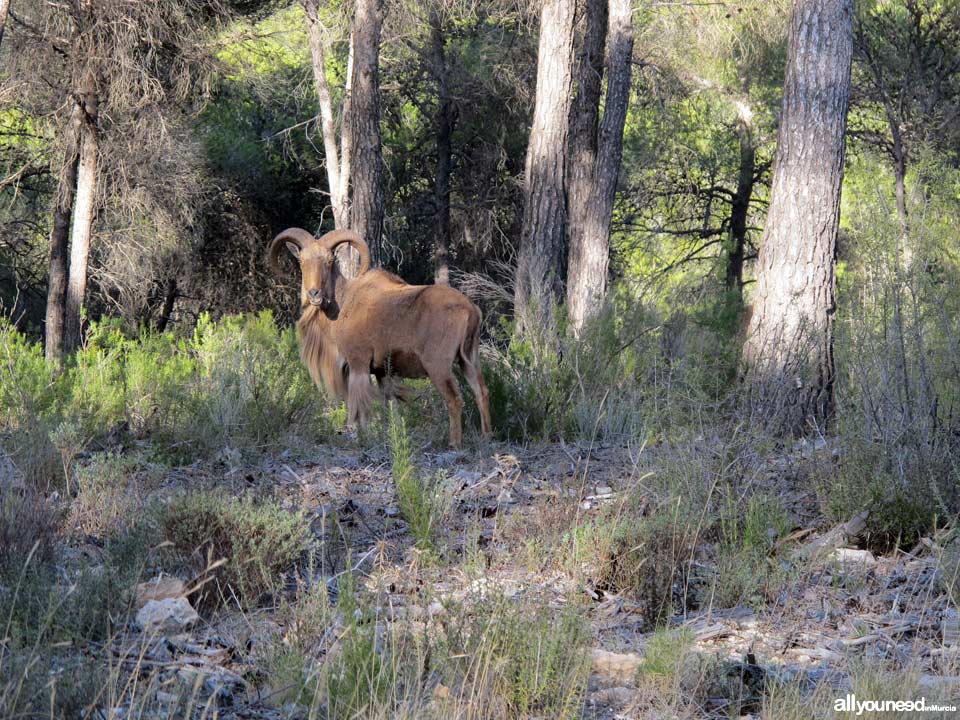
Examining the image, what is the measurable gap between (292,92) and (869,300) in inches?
685

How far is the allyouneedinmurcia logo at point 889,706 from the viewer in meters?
3.31

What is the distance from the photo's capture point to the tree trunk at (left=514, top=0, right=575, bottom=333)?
15258 mm

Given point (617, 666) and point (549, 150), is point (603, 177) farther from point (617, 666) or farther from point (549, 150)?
point (617, 666)

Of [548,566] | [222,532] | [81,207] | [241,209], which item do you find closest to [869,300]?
[548,566]

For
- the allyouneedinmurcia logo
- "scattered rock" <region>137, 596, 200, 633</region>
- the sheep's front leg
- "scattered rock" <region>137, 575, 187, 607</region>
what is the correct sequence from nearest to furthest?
the allyouneedinmurcia logo, "scattered rock" <region>137, 596, 200, 633</region>, "scattered rock" <region>137, 575, 187, 607</region>, the sheep's front leg

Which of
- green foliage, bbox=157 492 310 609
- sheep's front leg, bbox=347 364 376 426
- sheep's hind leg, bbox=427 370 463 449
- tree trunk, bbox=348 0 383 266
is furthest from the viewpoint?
tree trunk, bbox=348 0 383 266

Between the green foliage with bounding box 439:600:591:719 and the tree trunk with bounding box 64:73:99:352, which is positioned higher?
the tree trunk with bounding box 64:73:99:352

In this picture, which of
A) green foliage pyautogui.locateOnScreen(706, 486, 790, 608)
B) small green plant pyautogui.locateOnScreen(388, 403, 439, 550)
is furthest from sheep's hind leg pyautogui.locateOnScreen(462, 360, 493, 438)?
small green plant pyautogui.locateOnScreen(388, 403, 439, 550)

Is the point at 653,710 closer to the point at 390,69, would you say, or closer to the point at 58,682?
the point at 58,682

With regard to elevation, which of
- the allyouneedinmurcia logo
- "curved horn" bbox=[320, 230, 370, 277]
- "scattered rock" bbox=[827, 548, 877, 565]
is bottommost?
the allyouneedinmurcia logo

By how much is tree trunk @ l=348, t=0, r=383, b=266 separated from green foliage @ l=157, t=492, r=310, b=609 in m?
10.9

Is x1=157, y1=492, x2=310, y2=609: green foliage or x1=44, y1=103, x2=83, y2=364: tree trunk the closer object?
x1=157, y1=492, x2=310, y2=609: green foliage

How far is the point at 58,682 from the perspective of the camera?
3340mm

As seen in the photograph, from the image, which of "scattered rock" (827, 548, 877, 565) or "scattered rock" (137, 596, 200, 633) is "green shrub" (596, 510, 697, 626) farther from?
"scattered rock" (137, 596, 200, 633)
